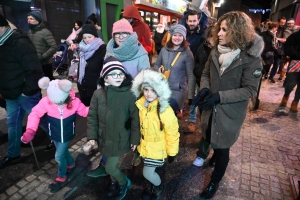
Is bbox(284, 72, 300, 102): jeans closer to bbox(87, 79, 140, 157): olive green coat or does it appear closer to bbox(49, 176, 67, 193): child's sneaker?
bbox(87, 79, 140, 157): olive green coat

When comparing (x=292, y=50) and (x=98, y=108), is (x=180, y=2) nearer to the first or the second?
(x=292, y=50)

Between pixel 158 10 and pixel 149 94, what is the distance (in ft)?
46.9

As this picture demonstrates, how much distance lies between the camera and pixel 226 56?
208cm

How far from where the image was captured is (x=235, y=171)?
9.88ft

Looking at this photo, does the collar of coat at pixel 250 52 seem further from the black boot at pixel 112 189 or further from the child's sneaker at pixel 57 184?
the child's sneaker at pixel 57 184

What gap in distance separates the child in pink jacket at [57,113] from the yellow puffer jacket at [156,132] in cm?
87

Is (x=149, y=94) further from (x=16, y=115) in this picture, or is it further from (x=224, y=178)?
(x=16, y=115)

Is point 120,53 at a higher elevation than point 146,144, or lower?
higher

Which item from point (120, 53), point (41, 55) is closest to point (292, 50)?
point (120, 53)

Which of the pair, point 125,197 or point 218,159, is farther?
point 125,197

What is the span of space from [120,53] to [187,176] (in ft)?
6.71

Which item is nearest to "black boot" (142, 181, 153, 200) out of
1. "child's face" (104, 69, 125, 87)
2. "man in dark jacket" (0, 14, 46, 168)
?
"child's face" (104, 69, 125, 87)

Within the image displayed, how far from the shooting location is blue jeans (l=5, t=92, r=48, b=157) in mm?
2832

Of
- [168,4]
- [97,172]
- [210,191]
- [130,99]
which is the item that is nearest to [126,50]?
[130,99]
